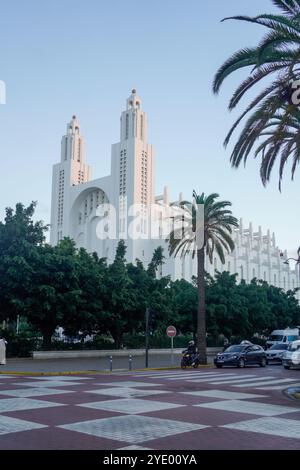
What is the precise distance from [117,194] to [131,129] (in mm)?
14045

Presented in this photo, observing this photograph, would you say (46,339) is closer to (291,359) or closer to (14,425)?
(291,359)

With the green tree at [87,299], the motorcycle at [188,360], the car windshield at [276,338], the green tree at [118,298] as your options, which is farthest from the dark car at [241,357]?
the car windshield at [276,338]

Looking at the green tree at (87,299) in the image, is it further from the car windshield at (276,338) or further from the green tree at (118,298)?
the car windshield at (276,338)

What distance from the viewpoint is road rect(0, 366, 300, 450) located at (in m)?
8.12

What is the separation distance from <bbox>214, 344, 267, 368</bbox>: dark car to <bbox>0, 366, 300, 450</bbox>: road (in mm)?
11605

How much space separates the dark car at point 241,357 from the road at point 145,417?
38.1 feet

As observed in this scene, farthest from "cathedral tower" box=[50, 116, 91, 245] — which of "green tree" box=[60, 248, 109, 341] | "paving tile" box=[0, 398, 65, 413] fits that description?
"paving tile" box=[0, 398, 65, 413]

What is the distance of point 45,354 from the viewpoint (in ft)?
110

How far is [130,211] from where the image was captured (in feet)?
331

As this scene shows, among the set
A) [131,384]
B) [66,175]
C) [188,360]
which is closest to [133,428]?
[131,384]

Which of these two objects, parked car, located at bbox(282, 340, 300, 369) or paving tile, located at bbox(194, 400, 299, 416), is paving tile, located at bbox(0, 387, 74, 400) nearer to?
paving tile, located at bbox(194, 400, 299, 416)

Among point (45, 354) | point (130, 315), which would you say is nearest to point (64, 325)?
point (45, 354)

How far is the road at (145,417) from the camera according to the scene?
8.12 metres
